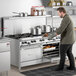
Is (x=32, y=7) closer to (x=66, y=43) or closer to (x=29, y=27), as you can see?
(x=29, y=27)

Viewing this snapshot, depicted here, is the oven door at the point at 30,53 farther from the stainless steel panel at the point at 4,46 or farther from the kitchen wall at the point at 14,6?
the kitchen wall at the point at 14,6

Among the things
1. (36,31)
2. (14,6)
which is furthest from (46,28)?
(14,6)

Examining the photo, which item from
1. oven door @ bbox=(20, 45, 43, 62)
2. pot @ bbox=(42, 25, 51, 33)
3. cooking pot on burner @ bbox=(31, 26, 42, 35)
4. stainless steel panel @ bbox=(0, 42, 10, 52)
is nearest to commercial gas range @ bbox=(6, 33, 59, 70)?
oven door @ bbox=(20, 45, 43, 62)

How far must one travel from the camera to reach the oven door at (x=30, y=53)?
17.2ft

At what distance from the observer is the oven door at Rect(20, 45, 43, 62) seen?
5.23 m

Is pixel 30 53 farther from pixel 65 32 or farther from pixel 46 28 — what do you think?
pixel 46 28

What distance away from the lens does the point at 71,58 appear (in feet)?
17.4

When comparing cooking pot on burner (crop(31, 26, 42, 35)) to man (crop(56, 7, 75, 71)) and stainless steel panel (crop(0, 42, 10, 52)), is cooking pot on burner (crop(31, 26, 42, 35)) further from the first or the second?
stainless steel panel (crop(0, 42, 10, 52))

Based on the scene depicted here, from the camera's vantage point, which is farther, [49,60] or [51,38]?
[49,60]

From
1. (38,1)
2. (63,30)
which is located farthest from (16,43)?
(38,1)

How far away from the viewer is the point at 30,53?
5355 mm

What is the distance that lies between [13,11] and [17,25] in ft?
1.23

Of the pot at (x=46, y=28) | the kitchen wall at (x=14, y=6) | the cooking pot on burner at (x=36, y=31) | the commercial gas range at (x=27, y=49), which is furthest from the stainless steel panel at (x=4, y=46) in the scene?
the pot at (x=46, y=28)

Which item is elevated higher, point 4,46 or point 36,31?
point 36,31
